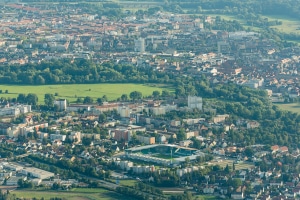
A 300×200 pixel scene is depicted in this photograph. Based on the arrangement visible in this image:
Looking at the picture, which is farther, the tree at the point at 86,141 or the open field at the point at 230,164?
the tree at the point at 86,141

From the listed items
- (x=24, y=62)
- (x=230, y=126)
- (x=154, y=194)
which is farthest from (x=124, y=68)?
(x=154, y=194)

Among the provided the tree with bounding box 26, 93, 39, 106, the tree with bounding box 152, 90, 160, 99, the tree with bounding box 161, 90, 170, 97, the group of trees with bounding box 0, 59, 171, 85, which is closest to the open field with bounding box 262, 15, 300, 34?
the group of trees with bounding box 0, 59, 171, 85

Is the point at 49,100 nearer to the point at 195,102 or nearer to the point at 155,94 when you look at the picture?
the point at 155,94

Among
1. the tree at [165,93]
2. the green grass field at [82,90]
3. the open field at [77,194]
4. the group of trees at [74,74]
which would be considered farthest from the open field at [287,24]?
the open field at [77,194]

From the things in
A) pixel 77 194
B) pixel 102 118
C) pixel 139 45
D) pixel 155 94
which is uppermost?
pixel 139 45

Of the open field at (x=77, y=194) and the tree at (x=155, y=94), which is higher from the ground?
the tree at (x=155, y=94)

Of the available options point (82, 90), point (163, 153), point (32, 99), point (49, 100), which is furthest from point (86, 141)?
point (82, 90)

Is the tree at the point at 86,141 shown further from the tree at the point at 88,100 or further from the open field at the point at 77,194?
the tree at the point at 88,100
